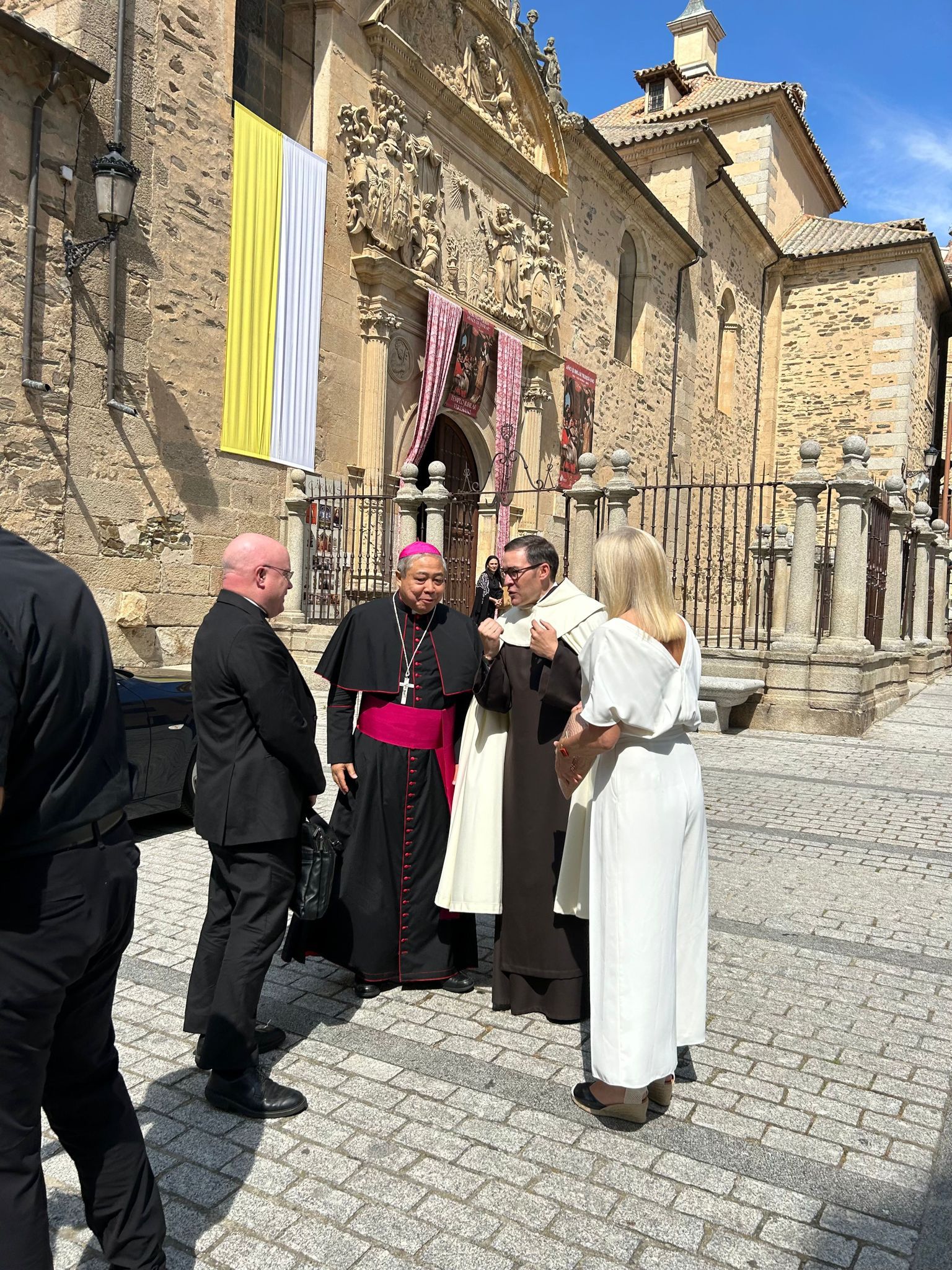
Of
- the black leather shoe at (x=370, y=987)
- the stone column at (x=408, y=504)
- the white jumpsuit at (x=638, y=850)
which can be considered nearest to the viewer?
the white jumpsuit at (x=638, y=850)

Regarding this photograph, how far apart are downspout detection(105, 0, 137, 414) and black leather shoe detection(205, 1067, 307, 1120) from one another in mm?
9006

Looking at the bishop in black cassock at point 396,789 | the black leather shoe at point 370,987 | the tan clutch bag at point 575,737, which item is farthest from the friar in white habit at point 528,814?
the tan clutch bag at point 575,737

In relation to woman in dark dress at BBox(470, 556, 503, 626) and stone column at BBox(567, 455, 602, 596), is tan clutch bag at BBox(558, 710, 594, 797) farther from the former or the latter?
woman in dark dress at BBox(470, 556, 503, 626)

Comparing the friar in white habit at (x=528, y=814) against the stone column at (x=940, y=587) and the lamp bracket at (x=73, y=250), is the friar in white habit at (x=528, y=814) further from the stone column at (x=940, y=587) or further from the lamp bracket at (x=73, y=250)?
the stone column at (x=940, y=587)

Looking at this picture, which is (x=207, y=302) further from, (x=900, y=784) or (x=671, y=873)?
(x=671, y=873)

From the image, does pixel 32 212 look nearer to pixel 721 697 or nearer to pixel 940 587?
pixel 721 697

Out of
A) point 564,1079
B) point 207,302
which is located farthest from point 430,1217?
point 207,302

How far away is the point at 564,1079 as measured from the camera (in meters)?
3.04

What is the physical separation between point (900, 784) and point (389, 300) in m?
10.3

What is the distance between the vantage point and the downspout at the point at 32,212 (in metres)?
9.26

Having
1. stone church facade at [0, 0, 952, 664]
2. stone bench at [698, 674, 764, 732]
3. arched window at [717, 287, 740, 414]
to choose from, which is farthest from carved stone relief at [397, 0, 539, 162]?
arched window at [717, 287, 740, 414]

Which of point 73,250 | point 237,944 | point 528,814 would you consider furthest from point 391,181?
point 237,944

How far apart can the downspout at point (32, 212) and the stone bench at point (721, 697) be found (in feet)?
25.1

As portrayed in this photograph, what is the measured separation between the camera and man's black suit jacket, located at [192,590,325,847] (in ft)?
9.29
